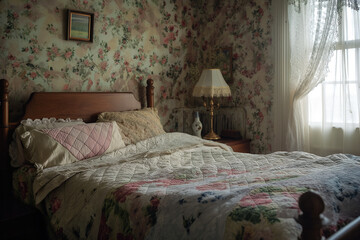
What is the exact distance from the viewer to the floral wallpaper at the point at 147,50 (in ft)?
8.26

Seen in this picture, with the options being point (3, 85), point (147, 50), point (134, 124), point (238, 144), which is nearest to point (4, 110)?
point (3, 85)

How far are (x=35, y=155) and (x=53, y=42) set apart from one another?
1059 millimetres

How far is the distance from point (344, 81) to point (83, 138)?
2.21 m

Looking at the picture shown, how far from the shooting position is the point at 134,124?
269 cm

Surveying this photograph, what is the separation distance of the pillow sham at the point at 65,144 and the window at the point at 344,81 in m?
1.93

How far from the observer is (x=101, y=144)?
2.30m

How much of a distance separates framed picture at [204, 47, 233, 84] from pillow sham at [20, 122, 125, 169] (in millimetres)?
1773

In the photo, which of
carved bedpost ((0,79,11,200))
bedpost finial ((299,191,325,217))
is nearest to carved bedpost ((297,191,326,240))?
bedpost finial ((299,191,325,217))

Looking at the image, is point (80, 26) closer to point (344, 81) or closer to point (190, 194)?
point (190, 194)

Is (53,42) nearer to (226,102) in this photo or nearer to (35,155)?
(35,155)

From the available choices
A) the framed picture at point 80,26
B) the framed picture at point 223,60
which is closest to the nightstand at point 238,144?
the framed picture at point 223,60

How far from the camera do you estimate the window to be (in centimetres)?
271

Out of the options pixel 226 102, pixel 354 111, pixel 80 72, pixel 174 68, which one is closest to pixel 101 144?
pixel 80 72

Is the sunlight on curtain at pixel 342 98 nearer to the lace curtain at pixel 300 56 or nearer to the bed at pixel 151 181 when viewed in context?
the lace curtain at pixel 300 56
